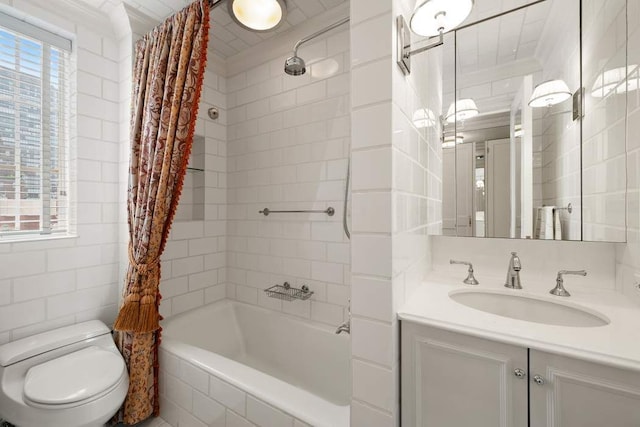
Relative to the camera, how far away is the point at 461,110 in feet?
4.49

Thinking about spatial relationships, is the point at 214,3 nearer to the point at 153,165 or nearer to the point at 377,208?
the point at 153,165

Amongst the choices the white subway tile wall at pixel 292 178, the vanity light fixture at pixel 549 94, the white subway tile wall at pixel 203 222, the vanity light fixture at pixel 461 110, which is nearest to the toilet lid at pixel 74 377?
the white subway tile wall at pixel 203 222

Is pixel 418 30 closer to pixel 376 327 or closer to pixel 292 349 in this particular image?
pixel 376 327

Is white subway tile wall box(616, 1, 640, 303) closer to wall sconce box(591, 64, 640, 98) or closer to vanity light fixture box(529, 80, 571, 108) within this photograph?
wall sconce box(591, 64, 640, 98)

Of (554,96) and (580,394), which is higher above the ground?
(554,96)

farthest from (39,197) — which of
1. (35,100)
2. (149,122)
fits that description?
(149,122)

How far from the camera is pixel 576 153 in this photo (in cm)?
115

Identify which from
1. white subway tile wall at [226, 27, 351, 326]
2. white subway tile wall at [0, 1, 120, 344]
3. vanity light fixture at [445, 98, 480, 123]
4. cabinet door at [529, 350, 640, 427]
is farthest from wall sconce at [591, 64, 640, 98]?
white subway tile wall at [0, 1, 120, 344]

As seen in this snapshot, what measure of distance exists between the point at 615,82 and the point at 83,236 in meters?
2.67

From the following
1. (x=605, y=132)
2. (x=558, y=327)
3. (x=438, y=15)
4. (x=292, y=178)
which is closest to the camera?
(x=558, y=327)

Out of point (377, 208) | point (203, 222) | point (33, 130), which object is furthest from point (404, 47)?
point (33, 130)

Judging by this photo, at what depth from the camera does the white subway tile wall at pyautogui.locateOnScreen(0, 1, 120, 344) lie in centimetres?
149

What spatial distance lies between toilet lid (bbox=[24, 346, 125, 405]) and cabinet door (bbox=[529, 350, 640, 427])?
1674 mm

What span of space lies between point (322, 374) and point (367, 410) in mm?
1042
